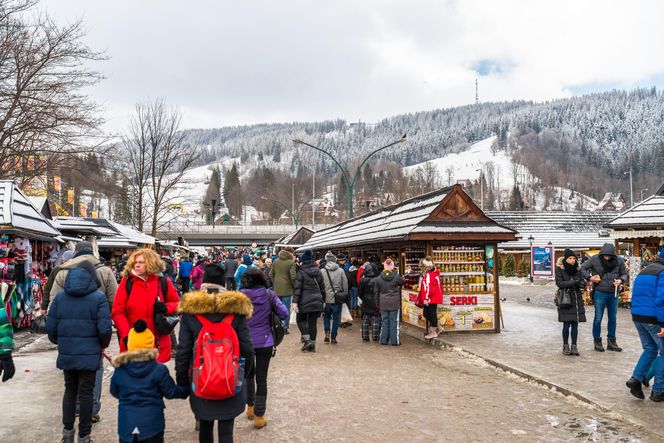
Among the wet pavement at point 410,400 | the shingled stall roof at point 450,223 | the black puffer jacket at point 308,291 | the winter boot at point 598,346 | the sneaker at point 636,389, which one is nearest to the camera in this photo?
the wet pavement at point 410,400

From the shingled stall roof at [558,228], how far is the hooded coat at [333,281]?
128ft

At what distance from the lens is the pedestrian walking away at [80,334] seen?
18.4 ft

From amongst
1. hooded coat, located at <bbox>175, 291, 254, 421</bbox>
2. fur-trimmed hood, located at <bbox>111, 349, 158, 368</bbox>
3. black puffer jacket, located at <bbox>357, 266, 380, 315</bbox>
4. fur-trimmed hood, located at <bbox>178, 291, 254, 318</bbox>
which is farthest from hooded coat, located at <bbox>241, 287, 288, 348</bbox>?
black puffer jacket, located at <bbox>357, 266, 380, 315</bbox>

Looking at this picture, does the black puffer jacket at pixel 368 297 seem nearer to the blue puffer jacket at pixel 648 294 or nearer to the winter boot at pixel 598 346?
the winter boot at pixel 598 346

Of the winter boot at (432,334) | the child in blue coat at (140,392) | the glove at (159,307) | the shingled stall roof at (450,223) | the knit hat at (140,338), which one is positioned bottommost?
the winter boot at (432,334)

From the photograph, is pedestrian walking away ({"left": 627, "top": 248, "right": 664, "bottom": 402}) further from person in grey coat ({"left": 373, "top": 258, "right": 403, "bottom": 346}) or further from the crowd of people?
person in grey coat ({"left": 373, "top": 258, "right": 403, "bottom": 346})

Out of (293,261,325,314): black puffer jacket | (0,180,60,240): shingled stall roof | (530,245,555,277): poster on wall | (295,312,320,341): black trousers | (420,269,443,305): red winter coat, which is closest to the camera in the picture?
(293,261,325,314): black puffer jacket

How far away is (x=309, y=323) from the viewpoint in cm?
1165

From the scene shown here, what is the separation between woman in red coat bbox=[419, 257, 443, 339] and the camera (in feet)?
40.8

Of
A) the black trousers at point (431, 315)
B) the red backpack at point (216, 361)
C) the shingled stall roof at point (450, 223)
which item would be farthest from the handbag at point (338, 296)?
the red backpack at point (216, 361)

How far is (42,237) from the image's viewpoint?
49.3ft

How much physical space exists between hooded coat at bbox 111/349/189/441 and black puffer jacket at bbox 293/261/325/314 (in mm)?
6743

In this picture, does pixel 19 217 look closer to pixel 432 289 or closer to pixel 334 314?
pixel 334 314

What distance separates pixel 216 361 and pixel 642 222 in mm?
19948
